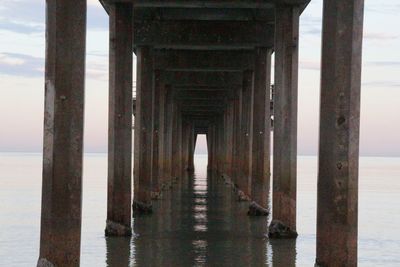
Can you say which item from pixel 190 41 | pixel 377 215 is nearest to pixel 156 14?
pixel 190 41

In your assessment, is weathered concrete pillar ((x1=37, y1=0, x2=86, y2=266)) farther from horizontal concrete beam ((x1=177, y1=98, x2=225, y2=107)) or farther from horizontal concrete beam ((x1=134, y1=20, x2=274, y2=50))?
horizontal concrete beam ((x1=177, y1=98, x2=225, y2=107))

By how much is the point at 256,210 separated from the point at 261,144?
1699 millimetres

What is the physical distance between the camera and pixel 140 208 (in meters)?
21.6

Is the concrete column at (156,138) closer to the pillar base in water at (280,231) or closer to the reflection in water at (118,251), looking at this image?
the pillar base in water at (280,231)

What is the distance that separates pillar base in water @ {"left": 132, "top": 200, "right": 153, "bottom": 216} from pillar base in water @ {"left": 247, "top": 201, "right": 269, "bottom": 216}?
256cm

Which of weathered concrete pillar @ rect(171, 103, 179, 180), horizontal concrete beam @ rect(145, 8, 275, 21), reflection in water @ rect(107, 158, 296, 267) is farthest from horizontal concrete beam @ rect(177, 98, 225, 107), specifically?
horizontal concrete beam @ rect(145, 8, 275, 21)

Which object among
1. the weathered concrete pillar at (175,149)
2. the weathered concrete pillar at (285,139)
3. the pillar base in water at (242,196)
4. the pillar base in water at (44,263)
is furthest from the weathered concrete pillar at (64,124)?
the weathered concrete pillar at (175,149)

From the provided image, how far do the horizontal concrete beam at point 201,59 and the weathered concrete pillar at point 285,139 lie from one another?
32.1ft

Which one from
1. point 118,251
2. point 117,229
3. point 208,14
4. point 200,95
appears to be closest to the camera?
point 118,251

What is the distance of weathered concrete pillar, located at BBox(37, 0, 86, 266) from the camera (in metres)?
9.59

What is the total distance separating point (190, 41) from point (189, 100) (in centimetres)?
2220

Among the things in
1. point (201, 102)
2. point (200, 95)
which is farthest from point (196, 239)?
point (201, 102)

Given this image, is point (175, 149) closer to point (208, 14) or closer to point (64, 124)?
point (208, 14)

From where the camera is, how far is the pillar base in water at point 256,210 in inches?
838
